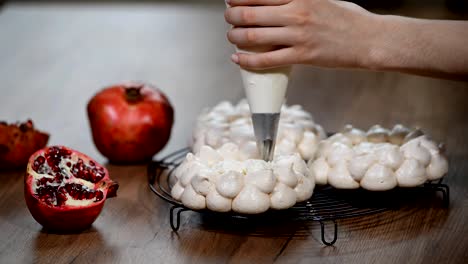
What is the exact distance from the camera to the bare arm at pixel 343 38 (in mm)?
1552

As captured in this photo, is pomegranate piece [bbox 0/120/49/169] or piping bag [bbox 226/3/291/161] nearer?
piping bag [bbox 226/3/291/161]

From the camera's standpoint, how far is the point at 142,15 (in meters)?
3.63

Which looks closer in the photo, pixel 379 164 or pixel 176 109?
pixel 379 164

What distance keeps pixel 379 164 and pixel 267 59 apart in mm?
291

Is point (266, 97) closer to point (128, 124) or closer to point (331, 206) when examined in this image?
point (331, 206)

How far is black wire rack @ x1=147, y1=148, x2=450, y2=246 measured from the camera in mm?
1533

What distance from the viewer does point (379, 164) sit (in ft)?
5.30

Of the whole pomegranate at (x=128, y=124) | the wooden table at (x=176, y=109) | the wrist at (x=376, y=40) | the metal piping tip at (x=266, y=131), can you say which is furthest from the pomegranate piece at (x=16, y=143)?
the wrist at (x=376, y=40)

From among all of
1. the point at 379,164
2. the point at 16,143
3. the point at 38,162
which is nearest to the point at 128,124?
the point at 16,143

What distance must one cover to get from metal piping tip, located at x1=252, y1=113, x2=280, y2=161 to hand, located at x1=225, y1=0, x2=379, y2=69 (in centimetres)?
11

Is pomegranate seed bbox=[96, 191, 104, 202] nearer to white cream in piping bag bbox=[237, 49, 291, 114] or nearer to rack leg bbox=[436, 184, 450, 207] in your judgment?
white cream in piping bag bbox=[237, 49, 291, 114]

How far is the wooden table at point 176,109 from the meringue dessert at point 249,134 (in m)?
0.17

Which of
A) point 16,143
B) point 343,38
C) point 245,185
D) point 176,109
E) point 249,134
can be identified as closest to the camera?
point 245,185

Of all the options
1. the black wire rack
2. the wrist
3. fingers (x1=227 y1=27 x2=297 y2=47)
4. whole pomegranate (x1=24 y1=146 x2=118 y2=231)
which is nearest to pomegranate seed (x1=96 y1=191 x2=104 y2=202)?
whole pomegranate (x1=24 y1=146 x2=118 y2=231)
